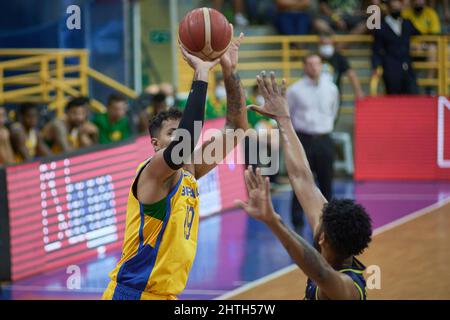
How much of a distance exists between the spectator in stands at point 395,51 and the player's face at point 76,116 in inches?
247

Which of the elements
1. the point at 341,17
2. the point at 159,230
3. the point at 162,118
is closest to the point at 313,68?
the point at 162,118

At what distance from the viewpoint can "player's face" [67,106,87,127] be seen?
13273mm

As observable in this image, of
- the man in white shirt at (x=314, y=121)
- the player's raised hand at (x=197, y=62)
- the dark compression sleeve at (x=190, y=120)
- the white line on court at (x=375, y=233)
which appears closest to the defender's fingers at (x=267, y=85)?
the player's raised hand at (x=197, y=62)

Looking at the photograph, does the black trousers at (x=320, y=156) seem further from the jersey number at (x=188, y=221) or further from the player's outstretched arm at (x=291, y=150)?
the jersey number at (x=188, y=221)

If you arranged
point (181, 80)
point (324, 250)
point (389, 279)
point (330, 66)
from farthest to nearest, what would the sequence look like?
point (181, 80), point (330, 66), point (389, 279), point (324, 250)

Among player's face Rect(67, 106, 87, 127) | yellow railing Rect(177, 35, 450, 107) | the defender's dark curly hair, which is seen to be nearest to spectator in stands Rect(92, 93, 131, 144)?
player's face Rect(67, 106, 87, 127)

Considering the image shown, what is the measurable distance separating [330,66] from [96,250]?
7.22 meters

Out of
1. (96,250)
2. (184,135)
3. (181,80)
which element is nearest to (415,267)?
(96,250)

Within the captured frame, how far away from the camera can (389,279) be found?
1014 cm

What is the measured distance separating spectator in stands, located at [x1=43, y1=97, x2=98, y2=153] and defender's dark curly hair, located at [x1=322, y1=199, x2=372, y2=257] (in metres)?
7.75

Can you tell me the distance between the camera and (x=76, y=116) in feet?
43.6

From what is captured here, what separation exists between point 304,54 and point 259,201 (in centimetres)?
1497
